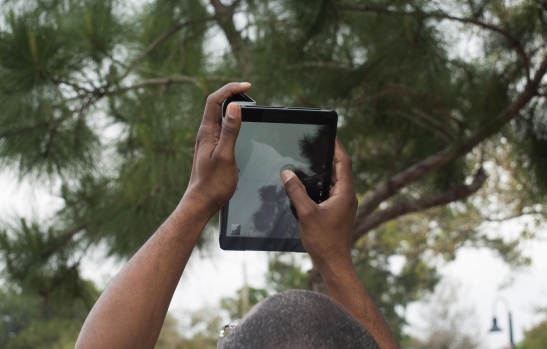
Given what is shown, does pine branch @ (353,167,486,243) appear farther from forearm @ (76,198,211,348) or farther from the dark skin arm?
forearm @ (76,198,211,348)

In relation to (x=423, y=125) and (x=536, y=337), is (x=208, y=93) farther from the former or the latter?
(x=536, y=337)

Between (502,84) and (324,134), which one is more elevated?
(502,84)

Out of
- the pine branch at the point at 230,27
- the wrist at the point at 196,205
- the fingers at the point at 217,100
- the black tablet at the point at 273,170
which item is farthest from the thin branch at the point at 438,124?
the wrist at the point at 196,205

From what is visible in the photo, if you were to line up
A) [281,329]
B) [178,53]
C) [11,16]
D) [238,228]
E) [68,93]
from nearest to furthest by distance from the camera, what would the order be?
[281,329] < [238,228] < [11,16] < [68,93] < [178,53]

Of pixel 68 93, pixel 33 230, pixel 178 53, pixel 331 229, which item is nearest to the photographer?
pixel 331 229

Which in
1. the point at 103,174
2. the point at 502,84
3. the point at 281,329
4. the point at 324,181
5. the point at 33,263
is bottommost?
the point at 281,329

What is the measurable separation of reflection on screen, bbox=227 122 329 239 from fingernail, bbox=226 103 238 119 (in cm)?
11

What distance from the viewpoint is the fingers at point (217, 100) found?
102 centimetres

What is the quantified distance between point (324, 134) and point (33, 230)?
9.76ft

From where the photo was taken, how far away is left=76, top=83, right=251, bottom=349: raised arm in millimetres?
826

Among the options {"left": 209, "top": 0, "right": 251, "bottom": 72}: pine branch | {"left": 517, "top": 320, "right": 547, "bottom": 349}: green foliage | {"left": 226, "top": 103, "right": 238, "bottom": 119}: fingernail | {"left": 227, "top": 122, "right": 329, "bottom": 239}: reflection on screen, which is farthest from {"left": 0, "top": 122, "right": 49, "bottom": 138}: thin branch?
{"left": 517, "top": 320, "right": 547, "bottom": 349}: green foliage

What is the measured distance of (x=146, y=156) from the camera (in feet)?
10.6

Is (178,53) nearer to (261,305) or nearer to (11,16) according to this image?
(11,16)

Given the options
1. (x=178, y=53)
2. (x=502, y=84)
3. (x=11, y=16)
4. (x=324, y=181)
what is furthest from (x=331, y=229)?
(x=178, y=53)
